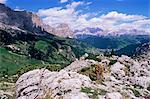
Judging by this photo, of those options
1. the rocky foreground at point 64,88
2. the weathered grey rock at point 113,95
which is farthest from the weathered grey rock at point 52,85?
the weathered grey rock at point 113,95

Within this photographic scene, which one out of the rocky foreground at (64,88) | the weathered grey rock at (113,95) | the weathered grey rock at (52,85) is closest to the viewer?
the weathered grey rock at (113,95)

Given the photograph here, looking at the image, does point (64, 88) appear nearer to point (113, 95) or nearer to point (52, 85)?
point (52, 85)

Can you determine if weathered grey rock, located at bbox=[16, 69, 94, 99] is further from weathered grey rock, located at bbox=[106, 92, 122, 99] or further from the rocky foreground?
weathered grey rock, located at bbox=[106, 92, 122, 99]

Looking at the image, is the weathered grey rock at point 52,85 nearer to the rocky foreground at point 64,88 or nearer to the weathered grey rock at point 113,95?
the rocky foreground at point 64,88

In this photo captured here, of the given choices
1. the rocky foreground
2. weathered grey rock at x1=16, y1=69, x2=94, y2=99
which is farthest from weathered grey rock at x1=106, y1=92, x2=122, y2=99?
weathered grey rock at x1=16, y1=69, x2=94, y2=99

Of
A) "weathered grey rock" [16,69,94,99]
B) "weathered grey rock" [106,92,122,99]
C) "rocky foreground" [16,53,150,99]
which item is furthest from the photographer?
"weathered grey rock" [16,69,94,99]

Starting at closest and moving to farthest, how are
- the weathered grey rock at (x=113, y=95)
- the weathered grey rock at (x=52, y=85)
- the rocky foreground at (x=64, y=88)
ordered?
the weathered grey rock at (x=113, y=95)
the rocky foreground at (x=64, y=88)
the weathered grey rock at (x=52, y=85)

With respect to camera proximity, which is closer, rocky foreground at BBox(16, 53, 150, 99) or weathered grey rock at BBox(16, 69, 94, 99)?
rocky foreground at BBox(16, 53, 150, 99)

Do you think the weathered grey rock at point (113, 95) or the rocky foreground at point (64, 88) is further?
the rocky foreground at point (64, 88)

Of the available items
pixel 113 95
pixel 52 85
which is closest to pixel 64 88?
pixel 52 85

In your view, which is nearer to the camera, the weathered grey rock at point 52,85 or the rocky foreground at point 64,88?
the rocky foreground at point 64,88

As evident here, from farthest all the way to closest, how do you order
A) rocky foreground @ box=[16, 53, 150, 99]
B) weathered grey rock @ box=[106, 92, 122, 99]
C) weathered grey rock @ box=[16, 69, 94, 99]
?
weathered grey rock @ box=[16, 69, 94, 99] < rocky foreground @ box=[16, 53, 150, 99] < weathered grey rock @ box=[106, 92, 122, 99]

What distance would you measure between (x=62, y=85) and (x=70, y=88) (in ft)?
7.98

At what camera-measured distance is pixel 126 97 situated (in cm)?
5550
